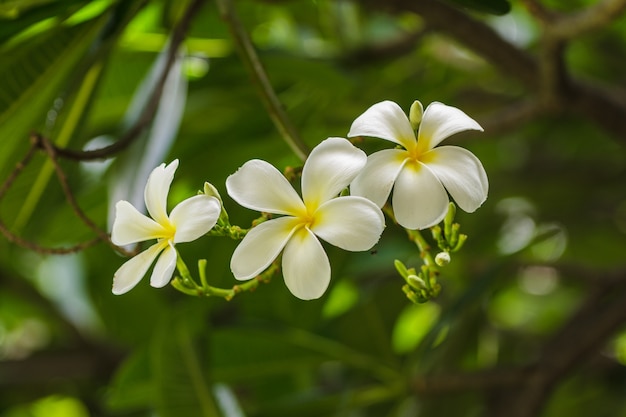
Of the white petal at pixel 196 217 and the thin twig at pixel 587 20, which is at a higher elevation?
the white petal at pixel 196 217

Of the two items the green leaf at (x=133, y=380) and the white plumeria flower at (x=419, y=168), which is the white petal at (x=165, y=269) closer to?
the white plumeria flower at (x=419, y=168)

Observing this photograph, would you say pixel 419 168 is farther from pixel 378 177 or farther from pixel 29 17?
pixel 29 17

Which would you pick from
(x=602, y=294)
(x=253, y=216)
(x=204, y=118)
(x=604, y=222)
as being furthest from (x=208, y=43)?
(x=604, y=222)

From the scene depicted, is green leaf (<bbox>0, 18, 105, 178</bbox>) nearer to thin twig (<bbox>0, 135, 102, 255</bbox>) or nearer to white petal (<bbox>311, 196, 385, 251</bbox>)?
thin twig (<bbox>0, 135, 102, 255</bbox>)

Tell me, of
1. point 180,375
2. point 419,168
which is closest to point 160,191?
point 419,168

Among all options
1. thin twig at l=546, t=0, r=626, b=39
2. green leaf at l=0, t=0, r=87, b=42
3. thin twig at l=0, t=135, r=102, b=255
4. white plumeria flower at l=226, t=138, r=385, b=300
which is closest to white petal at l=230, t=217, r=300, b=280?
white plumeria flower at l=226, t=138, r=385, b=300

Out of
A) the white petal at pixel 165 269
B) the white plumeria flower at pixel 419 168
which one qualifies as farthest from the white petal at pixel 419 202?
the white petal at pixel 165 269

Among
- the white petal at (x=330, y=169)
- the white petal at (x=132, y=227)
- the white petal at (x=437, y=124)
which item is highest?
the white petal at (x=132, y=227)
